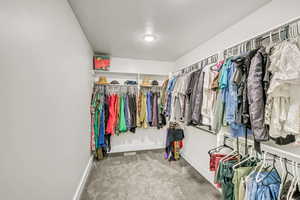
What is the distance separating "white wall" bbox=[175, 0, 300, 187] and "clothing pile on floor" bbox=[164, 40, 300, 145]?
13.1 inches

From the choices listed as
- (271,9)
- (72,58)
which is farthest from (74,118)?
(271,9)

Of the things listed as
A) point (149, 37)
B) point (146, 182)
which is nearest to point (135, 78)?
point (149, 37)

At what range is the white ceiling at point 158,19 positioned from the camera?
1385mm

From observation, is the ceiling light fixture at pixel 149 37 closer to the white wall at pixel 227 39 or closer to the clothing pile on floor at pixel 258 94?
the white wall at pixel 227 39

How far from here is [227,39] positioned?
1821 millimetres

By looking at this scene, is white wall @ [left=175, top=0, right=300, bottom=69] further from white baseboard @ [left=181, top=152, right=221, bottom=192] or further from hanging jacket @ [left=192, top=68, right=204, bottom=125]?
white baseboard @ [left=181, top=152, right=221, bottom=192]

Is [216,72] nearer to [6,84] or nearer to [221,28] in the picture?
[221,28]

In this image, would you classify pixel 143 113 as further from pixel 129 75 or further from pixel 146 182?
pixel 146 182

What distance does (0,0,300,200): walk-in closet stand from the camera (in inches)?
30.4

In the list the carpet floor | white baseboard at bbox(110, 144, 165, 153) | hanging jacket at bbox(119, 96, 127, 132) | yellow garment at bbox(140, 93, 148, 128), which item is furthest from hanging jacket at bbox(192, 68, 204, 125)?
white baseboard at bbox(110, 144, 165, 153)

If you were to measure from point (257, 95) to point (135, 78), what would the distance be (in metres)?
2.70

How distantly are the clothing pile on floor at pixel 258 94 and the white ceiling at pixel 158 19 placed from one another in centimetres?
64

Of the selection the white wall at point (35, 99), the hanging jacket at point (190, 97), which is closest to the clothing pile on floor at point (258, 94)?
the hanging jacket at point (190, 97)

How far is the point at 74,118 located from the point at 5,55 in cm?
114
